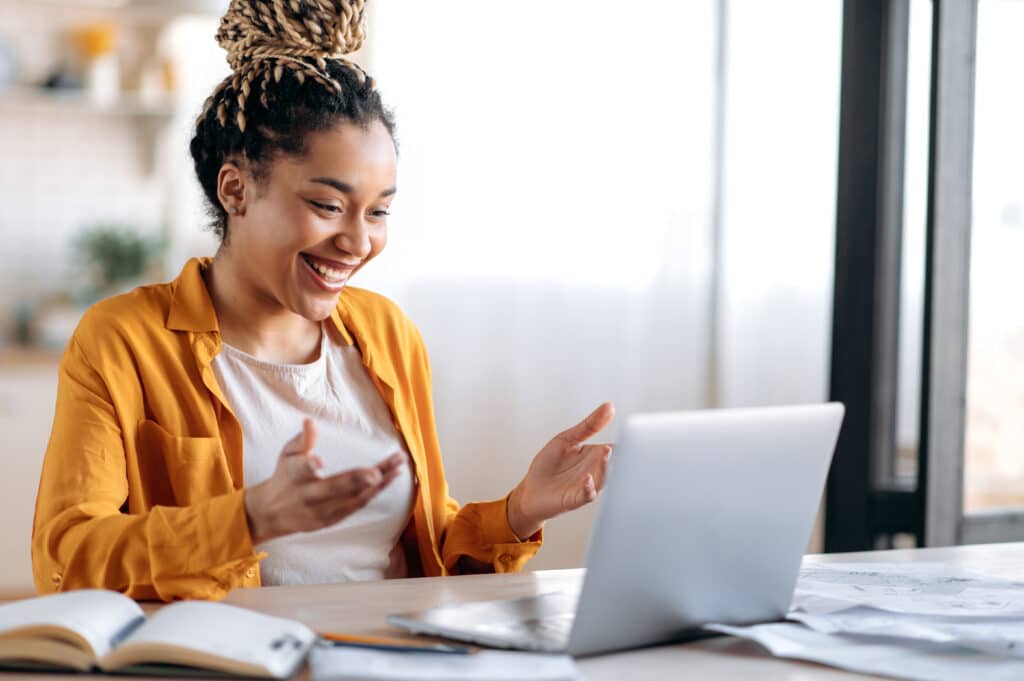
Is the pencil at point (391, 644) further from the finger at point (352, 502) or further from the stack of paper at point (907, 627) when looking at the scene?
the stack of paper at point (907, 627)

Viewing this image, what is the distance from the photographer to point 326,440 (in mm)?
1577

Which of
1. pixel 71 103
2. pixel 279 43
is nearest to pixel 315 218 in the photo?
pixel 279 43

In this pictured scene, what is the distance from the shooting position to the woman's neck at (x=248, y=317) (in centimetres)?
159

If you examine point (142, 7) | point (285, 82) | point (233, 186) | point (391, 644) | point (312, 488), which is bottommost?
point (391, 644)

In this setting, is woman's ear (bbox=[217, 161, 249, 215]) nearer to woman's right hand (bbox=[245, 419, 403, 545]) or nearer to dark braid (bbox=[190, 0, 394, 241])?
dark braid (bbox=[190, 0, 394, 241])

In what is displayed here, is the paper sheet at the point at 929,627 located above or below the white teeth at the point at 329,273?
below

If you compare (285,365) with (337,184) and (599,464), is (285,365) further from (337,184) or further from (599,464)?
(599,464)

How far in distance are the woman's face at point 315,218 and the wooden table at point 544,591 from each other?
48cm

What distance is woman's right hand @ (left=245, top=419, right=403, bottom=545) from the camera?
963 millimetres

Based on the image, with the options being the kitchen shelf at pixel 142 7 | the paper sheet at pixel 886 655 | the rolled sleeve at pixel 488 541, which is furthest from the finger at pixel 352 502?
the kitchen shelf at pixel 142 7

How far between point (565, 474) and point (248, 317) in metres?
0.49

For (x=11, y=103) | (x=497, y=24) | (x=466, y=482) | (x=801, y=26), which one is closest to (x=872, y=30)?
(x=801, y=26)

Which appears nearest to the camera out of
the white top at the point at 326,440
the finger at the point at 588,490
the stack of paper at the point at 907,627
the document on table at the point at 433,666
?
the document on table at the point at 433,666

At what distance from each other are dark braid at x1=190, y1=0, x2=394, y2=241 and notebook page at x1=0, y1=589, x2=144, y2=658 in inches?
28.6
